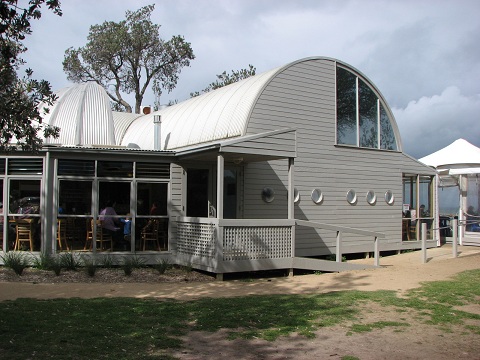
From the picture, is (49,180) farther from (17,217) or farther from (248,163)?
(248,163)

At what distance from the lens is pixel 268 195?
14914 mm

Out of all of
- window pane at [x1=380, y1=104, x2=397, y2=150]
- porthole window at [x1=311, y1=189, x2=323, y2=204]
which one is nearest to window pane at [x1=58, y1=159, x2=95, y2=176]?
porthole window at [x1=311, y1=189, x2=323, y2=204]

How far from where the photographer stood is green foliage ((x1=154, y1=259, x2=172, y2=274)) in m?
12.7

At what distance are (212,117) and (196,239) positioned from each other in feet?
15.0

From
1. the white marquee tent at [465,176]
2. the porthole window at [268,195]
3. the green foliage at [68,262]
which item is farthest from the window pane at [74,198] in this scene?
the white marquee tent at [465,176]

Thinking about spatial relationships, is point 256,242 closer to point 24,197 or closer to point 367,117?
point 24,197

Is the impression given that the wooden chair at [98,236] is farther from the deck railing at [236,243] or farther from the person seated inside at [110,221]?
the deck railing at [236,243]

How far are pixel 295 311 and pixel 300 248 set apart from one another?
708cm

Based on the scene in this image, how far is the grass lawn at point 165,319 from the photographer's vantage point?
6.25 meters

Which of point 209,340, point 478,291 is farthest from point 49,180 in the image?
point 478,291

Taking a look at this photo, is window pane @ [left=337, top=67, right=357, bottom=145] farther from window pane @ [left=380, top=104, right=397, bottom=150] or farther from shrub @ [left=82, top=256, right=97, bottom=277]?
shrub @ [left=82, top=256, right=97, bottom=277]

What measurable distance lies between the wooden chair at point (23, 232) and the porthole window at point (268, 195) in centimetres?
638

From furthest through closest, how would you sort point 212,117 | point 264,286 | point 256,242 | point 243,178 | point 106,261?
1. point 212,117
2. point 243,178
3. point 106,261
4. point 256,242
5. point 264,286

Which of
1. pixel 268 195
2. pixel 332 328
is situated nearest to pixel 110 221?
pixel 268 195
